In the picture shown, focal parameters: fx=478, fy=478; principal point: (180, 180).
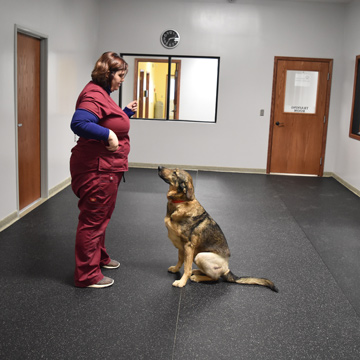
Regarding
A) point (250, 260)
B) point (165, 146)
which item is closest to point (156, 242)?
point (250, 260)

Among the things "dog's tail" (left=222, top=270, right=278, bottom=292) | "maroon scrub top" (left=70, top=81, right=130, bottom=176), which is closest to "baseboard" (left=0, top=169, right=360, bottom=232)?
"maroon scrub top" (left=70, top=81, right=130, bottom=176)

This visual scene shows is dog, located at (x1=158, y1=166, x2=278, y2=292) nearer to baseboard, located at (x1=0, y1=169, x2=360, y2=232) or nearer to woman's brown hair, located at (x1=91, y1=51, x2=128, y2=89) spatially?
woman's brown hair, located at (x1=91, y1=51, x2=128, y2=89)

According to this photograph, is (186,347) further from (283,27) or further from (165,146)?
(283,27)

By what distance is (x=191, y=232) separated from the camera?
3082 mm

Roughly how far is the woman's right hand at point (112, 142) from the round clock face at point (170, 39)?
16.8 ft

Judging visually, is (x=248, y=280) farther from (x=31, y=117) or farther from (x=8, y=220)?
(x=31, y=117)

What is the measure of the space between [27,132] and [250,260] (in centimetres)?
275

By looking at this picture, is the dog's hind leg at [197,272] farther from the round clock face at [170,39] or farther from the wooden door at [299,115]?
the round clock face at [170,39]

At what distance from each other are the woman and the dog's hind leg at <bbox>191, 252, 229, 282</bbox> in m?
0.66

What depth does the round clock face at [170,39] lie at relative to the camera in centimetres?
753

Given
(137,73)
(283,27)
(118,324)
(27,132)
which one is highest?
(283,27)

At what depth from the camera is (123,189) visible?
621cm

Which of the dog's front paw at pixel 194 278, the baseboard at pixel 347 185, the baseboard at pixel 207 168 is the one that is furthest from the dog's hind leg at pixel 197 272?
the baseboard at pixel 207 168

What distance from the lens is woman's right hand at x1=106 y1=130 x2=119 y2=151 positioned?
9.06 ft
